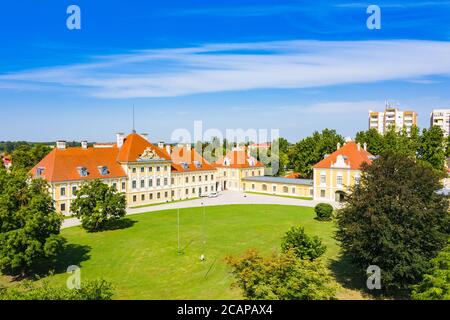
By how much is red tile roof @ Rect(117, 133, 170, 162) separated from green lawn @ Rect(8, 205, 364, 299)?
11120 mm

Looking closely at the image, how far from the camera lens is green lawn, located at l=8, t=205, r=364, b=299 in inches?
1032

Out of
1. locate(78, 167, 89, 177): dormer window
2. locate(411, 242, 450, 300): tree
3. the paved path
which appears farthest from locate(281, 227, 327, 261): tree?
locate(78, 167, 89, 177): dormer window

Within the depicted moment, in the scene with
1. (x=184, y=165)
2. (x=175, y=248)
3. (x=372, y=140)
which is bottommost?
(x=175, y=248)

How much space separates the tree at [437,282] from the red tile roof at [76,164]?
4532 cm

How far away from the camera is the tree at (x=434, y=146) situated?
218ft

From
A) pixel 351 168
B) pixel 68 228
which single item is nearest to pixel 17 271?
pixel 68 228

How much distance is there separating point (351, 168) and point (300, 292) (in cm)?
4401

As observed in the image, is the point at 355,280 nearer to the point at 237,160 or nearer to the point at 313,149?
the point at 313,149

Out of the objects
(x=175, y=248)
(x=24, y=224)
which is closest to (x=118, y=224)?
(x=175, y=248)

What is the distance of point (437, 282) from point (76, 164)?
4866 centimetres

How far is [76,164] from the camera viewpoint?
54344mm

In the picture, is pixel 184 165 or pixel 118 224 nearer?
pixel 118 224
